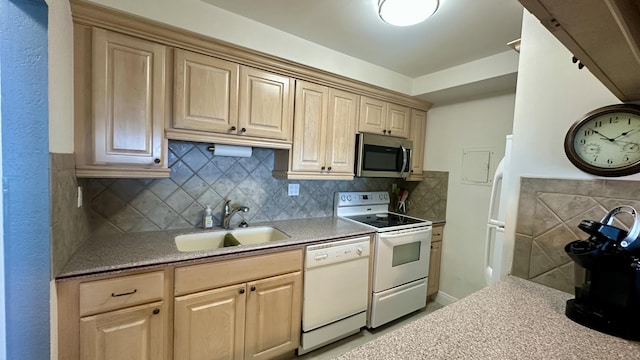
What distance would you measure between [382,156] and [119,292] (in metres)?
2.25

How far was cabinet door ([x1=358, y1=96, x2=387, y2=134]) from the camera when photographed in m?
2.54

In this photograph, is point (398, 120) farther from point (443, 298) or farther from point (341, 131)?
point (443, 298)

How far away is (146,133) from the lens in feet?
5.24

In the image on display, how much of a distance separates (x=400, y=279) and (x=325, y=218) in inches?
35.5

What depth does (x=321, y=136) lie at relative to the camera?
2.31 meters

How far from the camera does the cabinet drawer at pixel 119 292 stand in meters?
1.26

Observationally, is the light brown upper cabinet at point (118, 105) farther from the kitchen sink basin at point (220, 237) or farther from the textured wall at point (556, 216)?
the textured wall at point (556, 216)

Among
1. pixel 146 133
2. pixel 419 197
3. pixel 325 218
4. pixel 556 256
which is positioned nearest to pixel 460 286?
pixel 419 197

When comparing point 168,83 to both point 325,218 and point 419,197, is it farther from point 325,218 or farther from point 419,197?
point 419,197

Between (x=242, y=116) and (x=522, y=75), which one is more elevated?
(x=522, y=75)

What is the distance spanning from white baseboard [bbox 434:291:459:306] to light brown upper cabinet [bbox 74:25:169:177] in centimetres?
298

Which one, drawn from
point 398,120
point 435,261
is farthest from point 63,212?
point 435,261

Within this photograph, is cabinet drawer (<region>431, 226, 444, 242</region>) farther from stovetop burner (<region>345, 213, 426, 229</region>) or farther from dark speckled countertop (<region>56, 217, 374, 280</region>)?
dark speckled countertop (<region>56, 217, 374, 280</region>)

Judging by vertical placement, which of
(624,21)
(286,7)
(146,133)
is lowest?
(146,133)
